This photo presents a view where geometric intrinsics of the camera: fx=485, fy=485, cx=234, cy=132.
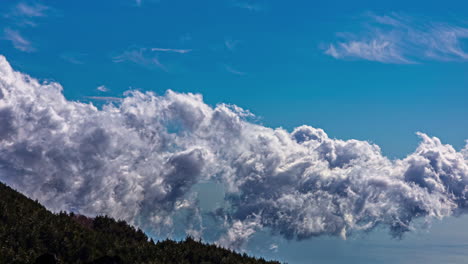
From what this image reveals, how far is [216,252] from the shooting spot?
65.5m

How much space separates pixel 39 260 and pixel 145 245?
22149 millimetres

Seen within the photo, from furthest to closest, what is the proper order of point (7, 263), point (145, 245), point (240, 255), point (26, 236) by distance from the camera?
1. point (240, 255)
2. point (145, 245)
3. point (26, 236)
4. point (7, 263)

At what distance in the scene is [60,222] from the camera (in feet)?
201

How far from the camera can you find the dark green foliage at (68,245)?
5253 cm

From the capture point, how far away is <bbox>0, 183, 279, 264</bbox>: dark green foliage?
52.5 meters

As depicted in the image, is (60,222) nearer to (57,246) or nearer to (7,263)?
(57,246)

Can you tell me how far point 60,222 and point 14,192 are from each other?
17.5 meters

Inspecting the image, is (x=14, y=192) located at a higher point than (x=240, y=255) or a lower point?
higher

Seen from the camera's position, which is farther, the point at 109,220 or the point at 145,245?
the point at 109,220

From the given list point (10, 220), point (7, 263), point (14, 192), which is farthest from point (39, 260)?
point (14, 192)

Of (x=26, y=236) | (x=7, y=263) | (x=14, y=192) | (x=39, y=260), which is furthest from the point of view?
(x=14, y=192)

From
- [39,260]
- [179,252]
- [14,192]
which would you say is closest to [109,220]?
[14,192]

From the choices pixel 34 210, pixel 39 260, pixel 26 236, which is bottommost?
pixel 39 260

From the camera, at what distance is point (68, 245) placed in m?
55.9
